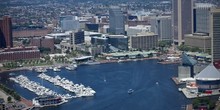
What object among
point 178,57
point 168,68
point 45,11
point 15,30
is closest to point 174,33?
point 178,57

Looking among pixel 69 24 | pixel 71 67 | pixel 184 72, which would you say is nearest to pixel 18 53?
pixel 71 67

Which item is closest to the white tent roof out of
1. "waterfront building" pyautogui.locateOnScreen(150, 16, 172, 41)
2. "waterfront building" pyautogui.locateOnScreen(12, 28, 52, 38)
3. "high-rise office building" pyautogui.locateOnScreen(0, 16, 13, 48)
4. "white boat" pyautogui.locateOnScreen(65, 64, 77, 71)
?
"white boat" pyautogui.locateOnScreen(65, 64, 77, 71)

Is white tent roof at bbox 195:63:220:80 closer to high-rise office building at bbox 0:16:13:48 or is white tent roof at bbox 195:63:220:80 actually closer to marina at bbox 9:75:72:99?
marina at bbox 9:75:72:99

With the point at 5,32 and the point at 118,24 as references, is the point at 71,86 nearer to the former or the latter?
the point at 5,32

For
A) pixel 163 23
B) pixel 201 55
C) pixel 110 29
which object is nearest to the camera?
pixel 201 55

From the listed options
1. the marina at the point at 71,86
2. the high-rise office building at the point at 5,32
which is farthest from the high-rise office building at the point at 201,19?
the marina at the point at 71,86

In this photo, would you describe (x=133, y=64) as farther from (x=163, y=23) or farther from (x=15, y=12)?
(x=15, y=12)
